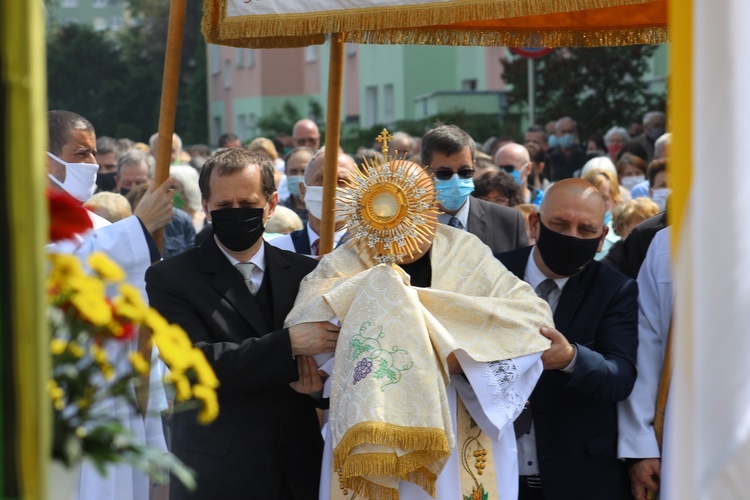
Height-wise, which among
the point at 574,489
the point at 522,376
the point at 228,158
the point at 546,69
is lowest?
the point at 574,489

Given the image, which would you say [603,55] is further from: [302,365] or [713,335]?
[713,335]

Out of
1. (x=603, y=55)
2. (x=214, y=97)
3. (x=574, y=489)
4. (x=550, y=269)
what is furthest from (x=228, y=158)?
(x=214, y=97)

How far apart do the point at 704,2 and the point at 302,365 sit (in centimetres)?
212

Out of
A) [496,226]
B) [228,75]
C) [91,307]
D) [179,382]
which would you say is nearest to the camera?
[91,307]

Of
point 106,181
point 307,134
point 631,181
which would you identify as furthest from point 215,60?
point 106,181

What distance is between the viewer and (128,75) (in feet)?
187

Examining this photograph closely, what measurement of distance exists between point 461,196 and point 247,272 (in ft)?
5.09

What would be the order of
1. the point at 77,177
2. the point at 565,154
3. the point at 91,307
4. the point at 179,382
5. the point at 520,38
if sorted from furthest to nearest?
the point at 565,154
the point at 520,38
the point at 77,177
the point at 179,382
the point at 91,307

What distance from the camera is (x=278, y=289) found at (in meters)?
4.09

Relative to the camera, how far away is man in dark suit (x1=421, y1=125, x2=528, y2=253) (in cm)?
537

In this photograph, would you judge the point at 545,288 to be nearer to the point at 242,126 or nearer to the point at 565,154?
the point at 565,154

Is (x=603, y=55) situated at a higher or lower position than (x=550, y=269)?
higher

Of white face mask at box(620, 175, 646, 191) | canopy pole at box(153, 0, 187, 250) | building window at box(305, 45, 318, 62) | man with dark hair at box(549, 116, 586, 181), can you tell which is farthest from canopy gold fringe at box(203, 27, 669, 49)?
building window at box(305, 45, 318, 62)

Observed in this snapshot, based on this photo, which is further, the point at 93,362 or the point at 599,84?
the point at 599,84
